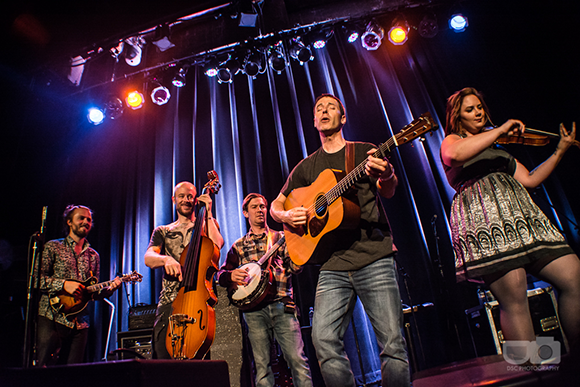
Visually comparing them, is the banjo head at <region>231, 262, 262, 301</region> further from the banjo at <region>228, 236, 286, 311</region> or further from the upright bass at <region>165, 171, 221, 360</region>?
the upright bass at <region>165, 171, 221, 360</region>

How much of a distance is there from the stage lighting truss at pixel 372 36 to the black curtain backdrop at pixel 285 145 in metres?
0.38

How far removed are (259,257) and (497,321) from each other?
2618 millimetres

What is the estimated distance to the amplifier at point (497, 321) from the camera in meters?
3.25

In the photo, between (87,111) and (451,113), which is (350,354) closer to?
(451,113)

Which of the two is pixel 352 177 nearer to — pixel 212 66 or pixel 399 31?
pixel 399 31

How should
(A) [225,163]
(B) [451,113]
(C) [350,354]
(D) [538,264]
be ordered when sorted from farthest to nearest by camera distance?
(A) [225,163] → (C) [350,354] → (B) [451,113] → (D) [538,264]

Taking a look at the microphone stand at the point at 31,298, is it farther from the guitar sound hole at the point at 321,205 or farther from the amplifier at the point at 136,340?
the guitar sound hole at the point at 321,205

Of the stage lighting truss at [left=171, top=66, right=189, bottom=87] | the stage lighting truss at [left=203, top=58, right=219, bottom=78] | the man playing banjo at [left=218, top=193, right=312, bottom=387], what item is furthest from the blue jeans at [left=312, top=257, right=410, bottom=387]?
the stage lighting truss at [left=171, top=66, right=189, bottom=87]

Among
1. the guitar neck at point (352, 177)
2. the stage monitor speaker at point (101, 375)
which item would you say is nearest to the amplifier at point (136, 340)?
the stage monitor speaker at point (101, 375)

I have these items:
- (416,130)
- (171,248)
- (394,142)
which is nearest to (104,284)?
(171,248)

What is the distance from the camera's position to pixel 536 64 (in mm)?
5133

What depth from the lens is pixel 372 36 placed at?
5.86m

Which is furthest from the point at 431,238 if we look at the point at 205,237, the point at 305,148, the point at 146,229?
the point at 146,229

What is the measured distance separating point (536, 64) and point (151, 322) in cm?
668
